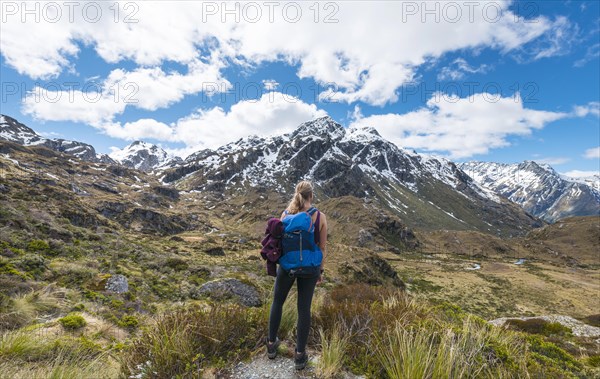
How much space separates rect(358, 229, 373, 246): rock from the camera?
111 m

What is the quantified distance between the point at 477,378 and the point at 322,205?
142820mm

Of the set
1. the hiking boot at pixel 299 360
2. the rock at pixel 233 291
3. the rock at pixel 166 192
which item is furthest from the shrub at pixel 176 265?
the rock at pixel 166 192

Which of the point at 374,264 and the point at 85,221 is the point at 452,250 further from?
the point at 85,221

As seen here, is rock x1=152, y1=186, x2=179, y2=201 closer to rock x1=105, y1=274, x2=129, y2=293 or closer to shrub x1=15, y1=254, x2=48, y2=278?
shrub x1=15, y1=254, x2=48, y2=278

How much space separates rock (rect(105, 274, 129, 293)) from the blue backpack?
12375 mm

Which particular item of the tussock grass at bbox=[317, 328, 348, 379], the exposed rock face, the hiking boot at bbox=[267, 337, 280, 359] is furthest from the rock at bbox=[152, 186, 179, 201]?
the tussock grass at bbox=[317, 328, 348, 379]

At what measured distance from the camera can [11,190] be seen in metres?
40.5

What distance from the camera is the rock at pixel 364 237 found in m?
111

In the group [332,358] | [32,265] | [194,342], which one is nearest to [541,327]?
[332,358]

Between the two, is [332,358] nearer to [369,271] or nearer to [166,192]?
[369,271]

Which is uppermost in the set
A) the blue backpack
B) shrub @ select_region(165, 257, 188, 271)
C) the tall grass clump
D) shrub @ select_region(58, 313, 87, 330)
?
the blue backpack

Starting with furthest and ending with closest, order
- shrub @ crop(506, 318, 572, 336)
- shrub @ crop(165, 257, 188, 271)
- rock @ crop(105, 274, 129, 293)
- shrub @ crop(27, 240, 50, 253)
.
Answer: shrub @ crop(165, 257, 188, 271), shrub @ crop(27, 240, 50, 253), shrub @ crop(506, 318, 572, 336), rock @ crop(105, 274, 129, 293)

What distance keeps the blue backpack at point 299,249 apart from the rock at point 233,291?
12755mm

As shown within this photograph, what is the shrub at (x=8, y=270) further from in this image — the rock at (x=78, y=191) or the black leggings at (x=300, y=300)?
the rock at (x=78, y=191)
